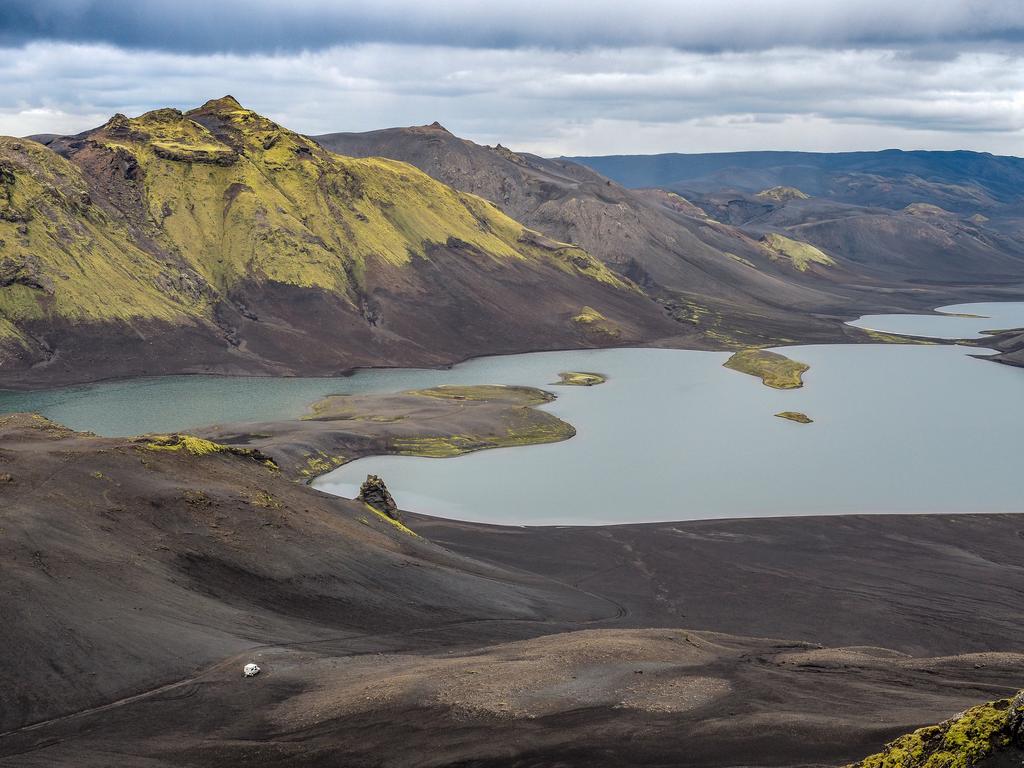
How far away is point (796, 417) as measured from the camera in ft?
356

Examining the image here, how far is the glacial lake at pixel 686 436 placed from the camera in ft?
249

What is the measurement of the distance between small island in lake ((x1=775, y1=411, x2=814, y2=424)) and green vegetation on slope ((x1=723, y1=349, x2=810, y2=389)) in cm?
2104

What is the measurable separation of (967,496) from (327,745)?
6470 centimetres

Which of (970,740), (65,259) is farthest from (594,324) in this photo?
(970,740)

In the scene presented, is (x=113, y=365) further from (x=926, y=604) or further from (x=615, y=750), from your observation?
(x=615, y=750)

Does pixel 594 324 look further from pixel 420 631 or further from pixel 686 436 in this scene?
pixel 420 631

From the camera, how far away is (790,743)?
2453 centimetres

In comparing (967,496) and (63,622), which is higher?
(63,622)

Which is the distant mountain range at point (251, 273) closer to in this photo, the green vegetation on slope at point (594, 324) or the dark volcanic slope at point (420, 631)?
the green vegetation on slope at point (594, 324)

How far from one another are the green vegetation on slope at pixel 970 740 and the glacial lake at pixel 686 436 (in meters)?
49.0

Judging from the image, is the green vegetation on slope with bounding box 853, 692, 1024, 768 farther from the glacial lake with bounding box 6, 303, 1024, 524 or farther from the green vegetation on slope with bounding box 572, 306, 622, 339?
the green vegetation on slope with bounding box 572, 306, 622, 339

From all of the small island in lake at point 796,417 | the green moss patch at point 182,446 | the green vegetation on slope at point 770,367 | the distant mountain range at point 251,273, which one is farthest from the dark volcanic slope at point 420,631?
the distant mountain range at point 251,273

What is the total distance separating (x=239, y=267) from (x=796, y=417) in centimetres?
9306

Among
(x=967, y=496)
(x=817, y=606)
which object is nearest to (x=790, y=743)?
(x=817, y=606)
